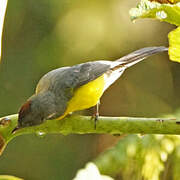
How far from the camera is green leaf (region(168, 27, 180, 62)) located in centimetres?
85

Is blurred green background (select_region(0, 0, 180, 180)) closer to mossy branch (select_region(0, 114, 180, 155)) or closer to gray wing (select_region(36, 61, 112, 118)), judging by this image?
gray wing (select_region(36, 61, 112, 118))

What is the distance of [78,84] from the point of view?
209 centimetres

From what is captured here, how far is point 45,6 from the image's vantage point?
3650mm

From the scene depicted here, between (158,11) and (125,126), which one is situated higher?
(158,11)

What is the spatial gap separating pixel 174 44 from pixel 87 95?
117 centimetres

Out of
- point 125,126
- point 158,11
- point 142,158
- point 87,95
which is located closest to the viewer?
point 158,11

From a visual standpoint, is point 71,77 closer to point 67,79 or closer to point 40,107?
point 67,79

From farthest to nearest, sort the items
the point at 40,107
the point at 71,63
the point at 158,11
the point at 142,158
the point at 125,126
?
the point at 71,63 < the point at 40,107 < the point at 142,158 < the point at 125,126 < the point at 158,11

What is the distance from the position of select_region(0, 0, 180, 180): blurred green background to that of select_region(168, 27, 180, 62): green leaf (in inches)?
97.4

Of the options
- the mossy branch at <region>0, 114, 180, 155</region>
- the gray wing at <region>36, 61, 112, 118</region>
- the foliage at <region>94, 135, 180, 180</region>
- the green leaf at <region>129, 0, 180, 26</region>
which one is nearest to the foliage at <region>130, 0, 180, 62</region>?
the green leaf at <region>129, 0, 180, 26</region>

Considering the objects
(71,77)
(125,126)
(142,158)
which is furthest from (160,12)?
(71,77)

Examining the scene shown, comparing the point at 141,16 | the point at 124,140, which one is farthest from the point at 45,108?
the point at 141,16

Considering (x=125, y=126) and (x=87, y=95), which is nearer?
(x=125, y=126)

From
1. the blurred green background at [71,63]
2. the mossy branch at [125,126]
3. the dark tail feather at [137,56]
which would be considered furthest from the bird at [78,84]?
the blurred green background at [71,63]
